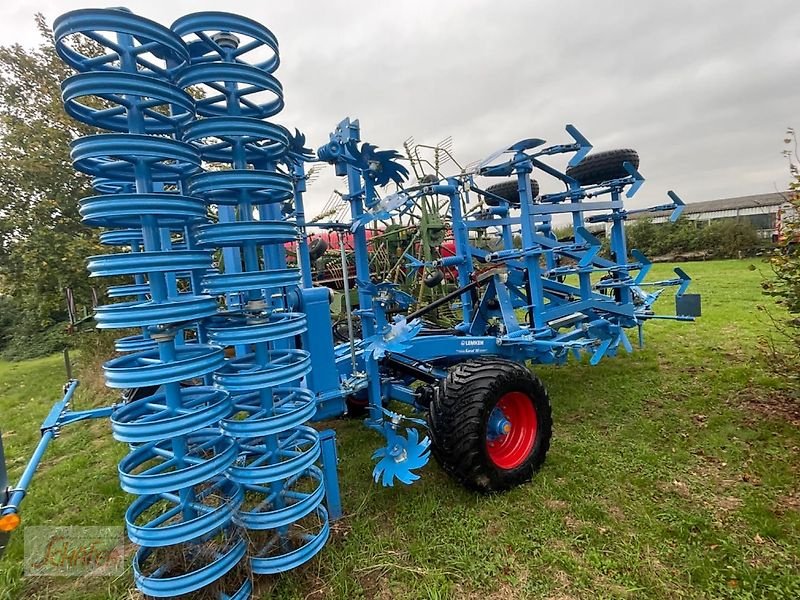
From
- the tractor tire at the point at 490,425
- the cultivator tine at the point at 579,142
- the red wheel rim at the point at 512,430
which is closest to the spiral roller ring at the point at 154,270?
the tractor tire at the point at 490,425

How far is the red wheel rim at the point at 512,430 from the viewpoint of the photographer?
3.26m

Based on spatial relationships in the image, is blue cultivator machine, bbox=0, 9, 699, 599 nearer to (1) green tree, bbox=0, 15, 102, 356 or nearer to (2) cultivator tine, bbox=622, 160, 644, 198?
(2) cultivator tine, bbox=622, 160, 644, 198

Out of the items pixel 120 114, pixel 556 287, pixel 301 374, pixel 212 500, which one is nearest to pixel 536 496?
pixel 301 374

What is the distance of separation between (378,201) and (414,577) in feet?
7.45

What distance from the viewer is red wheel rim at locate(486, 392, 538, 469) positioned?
3260 mm

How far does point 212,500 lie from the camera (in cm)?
270

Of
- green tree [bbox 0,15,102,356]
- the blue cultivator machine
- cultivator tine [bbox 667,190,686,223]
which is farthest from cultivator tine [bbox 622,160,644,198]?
green tree [bbox 0,15,102,356]

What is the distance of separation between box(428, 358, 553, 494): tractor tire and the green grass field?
17 centimetres

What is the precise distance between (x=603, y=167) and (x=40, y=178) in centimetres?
988

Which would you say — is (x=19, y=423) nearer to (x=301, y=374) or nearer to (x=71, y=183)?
(x=71, y=183)

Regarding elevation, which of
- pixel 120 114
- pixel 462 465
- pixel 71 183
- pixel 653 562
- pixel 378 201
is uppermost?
pixel 71 183

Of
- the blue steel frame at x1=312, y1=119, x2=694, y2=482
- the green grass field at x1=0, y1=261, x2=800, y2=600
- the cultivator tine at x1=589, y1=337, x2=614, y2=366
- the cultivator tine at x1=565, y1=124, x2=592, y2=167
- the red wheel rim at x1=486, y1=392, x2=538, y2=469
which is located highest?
the cultivator tine at x1=565, y1=124, x2=592, y2=167

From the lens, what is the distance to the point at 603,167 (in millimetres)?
5332

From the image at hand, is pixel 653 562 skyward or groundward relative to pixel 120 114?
groundward
